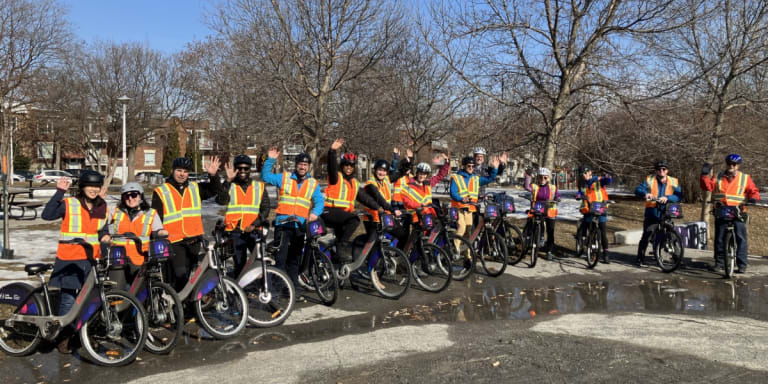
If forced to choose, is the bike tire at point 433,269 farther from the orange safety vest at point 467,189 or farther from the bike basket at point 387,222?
the orange safety vest at point 467,189

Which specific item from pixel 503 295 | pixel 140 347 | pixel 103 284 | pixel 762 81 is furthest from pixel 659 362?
pixel 762 81

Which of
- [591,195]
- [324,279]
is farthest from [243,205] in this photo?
[591,195]

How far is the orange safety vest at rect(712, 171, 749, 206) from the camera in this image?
8.67 m

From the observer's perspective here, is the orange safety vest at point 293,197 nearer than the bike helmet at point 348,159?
Yes

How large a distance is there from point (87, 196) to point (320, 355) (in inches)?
108

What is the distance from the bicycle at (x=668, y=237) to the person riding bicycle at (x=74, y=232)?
8115mm

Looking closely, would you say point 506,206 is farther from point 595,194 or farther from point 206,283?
point 206,283

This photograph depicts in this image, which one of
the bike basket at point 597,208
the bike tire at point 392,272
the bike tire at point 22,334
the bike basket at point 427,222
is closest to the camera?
the bike tire at point 22,334

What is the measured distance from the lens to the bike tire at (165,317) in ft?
16.5

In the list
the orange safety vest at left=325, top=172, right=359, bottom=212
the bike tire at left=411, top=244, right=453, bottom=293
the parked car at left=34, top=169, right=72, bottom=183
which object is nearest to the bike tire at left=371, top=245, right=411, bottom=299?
the bike tire at left=411, top=244, right=453, bottom=293

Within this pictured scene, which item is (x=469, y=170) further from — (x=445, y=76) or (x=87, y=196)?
(x=445, y=76)

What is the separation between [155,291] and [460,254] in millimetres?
4873

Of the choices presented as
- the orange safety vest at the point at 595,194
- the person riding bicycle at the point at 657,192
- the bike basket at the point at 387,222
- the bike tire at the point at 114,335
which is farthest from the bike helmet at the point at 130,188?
the person riding bicycle at the point at 657,192

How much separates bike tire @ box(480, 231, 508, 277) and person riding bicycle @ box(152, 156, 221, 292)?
4.43 m
